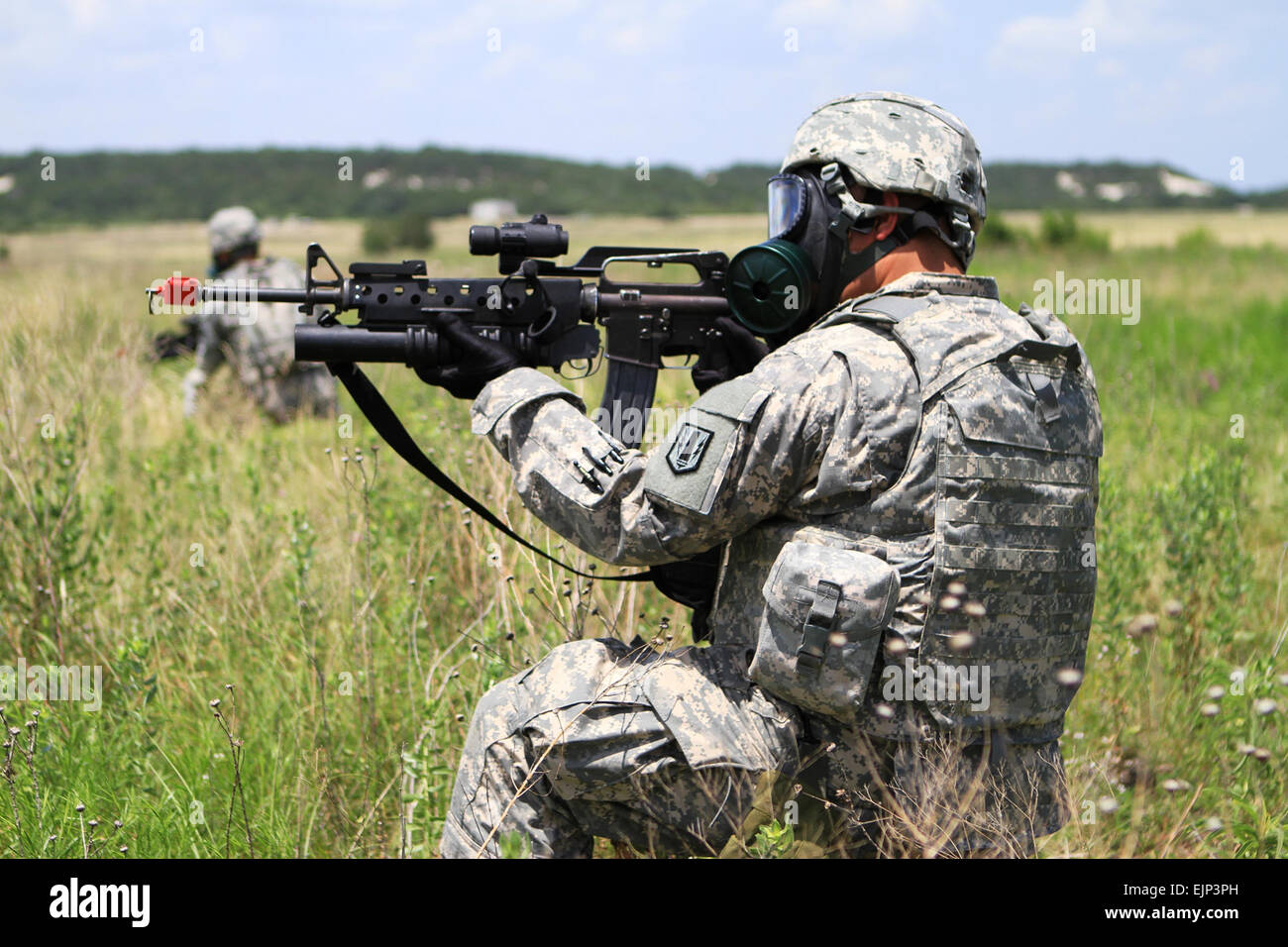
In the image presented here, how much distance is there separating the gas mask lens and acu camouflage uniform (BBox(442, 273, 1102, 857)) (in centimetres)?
27

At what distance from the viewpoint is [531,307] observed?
3211 mm

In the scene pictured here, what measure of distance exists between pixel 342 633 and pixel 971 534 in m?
2.39

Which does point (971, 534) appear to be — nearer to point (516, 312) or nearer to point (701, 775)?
point (701, 775)

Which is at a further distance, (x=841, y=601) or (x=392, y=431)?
(x=392, y=431)

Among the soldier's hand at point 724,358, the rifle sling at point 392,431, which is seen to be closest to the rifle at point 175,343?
the rifle sling at point 392,431

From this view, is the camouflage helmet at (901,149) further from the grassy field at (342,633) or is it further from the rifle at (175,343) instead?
the rifle at (175,343)

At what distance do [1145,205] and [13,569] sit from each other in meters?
114

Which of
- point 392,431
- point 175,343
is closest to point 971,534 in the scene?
point 392,431

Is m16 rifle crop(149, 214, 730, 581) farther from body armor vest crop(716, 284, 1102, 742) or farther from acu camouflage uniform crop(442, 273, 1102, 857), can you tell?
body armor vest crop(716, 284, 1102, 742)

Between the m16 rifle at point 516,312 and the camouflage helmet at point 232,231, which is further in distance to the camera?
the camouflage helmet at point 232,231

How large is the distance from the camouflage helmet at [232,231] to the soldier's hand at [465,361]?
638cm

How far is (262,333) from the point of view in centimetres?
825

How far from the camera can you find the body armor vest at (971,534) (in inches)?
91.4
